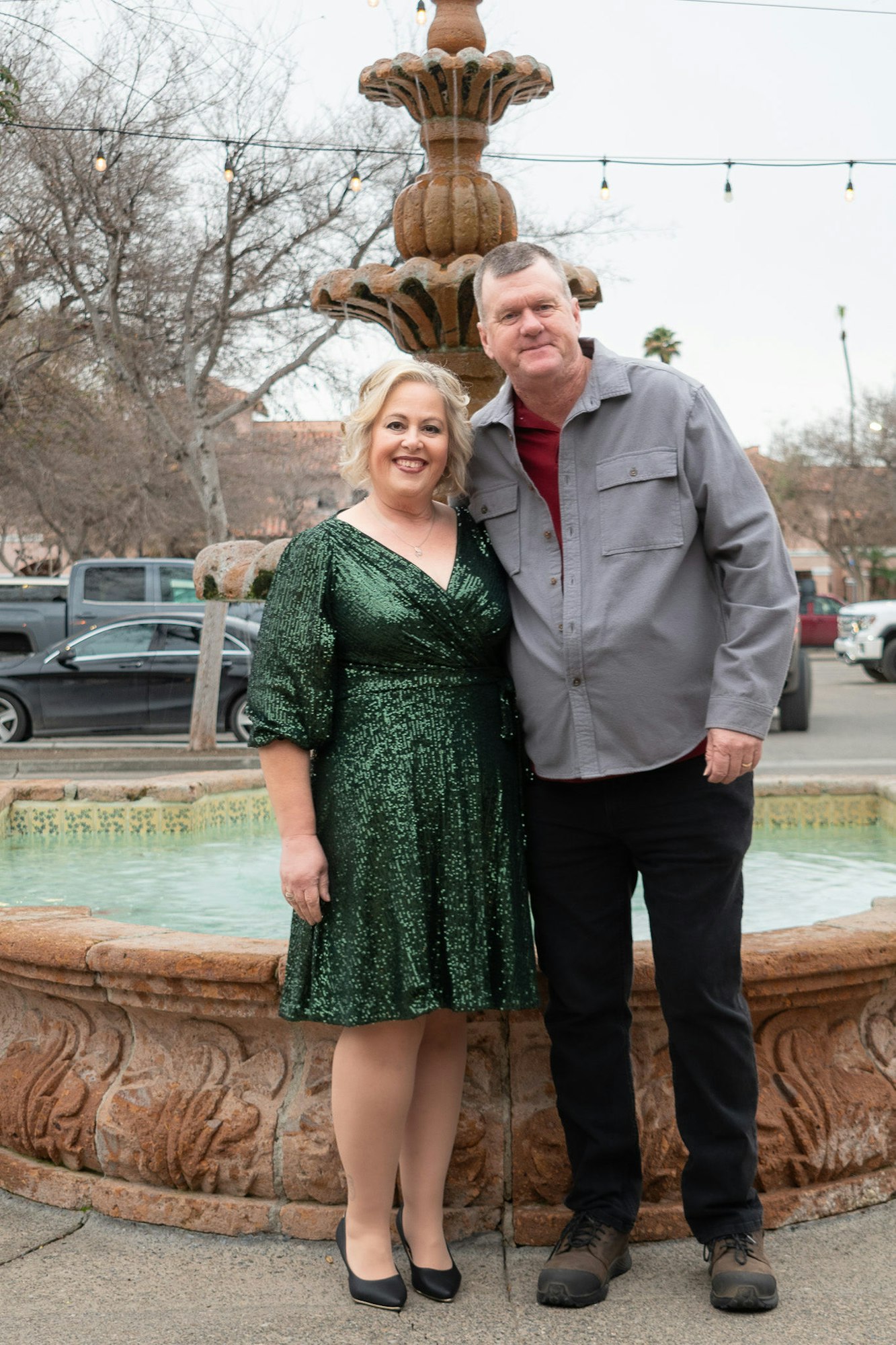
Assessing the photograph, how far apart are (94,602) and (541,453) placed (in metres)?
16.5

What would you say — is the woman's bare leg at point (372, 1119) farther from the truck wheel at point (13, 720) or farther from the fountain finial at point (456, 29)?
the truck wheel at point (13, 720)

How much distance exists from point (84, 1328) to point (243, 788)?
440cm

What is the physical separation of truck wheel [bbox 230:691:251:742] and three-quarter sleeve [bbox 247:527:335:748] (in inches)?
443

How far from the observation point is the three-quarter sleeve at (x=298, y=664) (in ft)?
8.96

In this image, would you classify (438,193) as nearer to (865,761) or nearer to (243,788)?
(243,788)

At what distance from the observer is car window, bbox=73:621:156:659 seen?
14477mm

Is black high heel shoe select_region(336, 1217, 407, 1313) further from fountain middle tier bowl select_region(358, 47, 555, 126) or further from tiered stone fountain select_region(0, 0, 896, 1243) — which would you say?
fountain middle tier bowl select_region(358, 47, 555, 126)

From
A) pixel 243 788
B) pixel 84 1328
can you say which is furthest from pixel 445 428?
pixel 243 788

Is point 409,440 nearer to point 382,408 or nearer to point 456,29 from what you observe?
point 382,408

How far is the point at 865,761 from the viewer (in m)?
11.7

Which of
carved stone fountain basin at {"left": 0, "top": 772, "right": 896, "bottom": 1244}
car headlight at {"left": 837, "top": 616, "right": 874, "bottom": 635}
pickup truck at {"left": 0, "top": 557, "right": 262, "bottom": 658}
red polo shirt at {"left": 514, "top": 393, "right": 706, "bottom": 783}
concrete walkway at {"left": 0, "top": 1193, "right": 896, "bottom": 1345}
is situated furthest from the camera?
car headlight at {"left": 837, "top": 616, "right": 874, "bottom": 635}

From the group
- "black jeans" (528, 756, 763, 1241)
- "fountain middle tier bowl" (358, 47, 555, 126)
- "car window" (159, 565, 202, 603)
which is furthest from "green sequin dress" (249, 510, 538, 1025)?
"car window" (159, 565, 202, 603)

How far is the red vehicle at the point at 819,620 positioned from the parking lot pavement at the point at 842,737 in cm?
930

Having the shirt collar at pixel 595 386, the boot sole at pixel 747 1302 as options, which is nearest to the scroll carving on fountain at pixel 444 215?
the shirt collar at pixel 595 386
